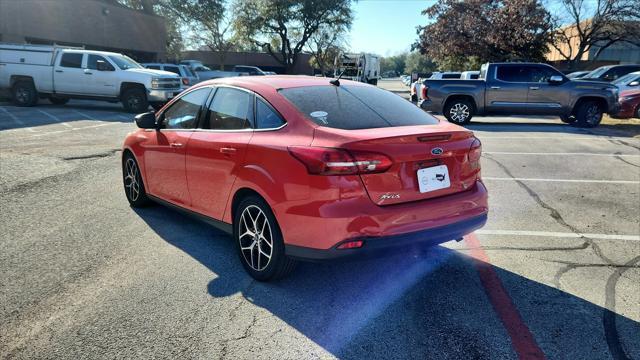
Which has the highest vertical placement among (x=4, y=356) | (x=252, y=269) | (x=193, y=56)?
(x=193, y=56)

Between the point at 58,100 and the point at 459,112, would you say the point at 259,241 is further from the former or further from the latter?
the point at 58,100

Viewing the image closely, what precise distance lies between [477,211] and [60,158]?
25.6 feet

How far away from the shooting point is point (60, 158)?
344 inches

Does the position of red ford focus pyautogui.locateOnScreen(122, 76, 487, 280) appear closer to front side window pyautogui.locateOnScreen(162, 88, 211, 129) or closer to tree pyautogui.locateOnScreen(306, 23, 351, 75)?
front side window pyautogui.locateOnScreen(162, 88, 211, 129)

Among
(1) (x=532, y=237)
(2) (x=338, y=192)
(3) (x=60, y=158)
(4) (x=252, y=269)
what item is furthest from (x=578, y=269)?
(3) (x=60, y=158)

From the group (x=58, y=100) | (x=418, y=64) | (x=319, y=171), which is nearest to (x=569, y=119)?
(x=319, y=171)

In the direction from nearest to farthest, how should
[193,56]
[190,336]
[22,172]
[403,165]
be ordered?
[190,336] < [403,165] < [22,172] < [193,56]

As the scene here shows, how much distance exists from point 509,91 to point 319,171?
42.9ft

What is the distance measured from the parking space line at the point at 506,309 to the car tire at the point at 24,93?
1801 centimetres

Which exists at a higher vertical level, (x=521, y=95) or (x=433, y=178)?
(x=521, y=95)

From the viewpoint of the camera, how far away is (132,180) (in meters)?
5.85

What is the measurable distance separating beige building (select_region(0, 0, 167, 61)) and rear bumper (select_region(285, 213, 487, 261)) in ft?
83.9

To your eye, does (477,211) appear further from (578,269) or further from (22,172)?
(22,172)

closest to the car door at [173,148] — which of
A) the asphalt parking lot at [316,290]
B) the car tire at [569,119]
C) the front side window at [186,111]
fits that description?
the front side window at [186,111]
